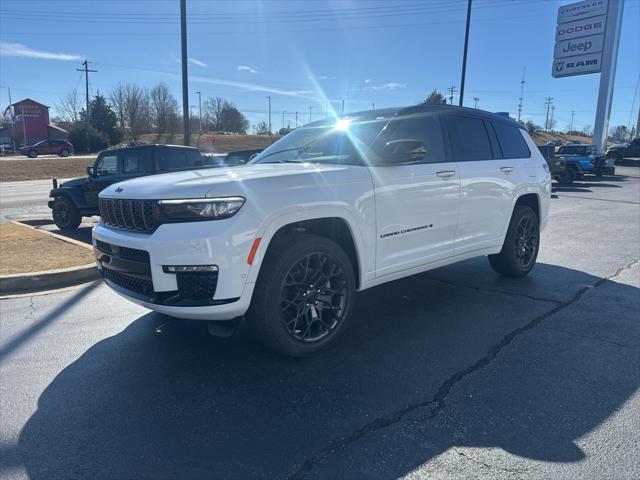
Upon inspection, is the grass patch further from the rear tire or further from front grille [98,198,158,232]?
front grille [98,198,158,232]

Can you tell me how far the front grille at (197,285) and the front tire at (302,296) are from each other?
1.13ft

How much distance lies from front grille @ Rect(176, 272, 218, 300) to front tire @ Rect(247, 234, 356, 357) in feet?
1.13

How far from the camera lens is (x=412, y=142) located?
155 inches

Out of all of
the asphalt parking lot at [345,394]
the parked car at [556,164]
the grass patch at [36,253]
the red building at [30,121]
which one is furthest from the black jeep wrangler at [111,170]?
the red building at [30,121]

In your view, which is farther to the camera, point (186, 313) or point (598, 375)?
point (598, 375)

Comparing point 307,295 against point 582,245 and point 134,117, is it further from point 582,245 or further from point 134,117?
point 134,117

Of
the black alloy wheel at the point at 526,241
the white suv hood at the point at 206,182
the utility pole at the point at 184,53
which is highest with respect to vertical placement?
the utility pole at the point at 184,53

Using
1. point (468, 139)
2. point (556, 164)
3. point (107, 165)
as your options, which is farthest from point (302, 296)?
point (556, 164)

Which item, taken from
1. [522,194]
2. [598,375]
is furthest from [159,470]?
[522,194]

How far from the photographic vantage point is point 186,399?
3.16 metres

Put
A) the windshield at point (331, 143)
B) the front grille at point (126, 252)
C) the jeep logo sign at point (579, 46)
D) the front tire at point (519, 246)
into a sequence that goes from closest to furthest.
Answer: the front grille at point (126, 252), the windshield at point (331, 143), the front tire at point (519, 246), the jeep logo sign at point (579, 46)

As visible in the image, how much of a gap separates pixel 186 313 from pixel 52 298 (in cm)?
310

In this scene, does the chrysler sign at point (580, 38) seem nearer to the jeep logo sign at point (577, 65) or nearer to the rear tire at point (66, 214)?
the jeep logo sign at point (577, 65)

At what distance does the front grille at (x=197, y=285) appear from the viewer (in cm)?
315
